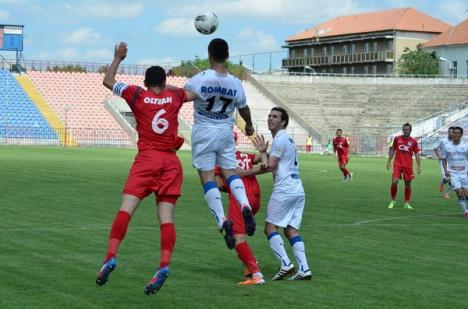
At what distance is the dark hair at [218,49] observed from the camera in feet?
35.2

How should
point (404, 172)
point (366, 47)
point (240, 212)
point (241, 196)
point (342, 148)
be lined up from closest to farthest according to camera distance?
point (241, 196) < point (240, 212) < point (404, 172) < point (342, 148) < point (366, 47)

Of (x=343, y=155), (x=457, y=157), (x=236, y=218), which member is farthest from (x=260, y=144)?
(x=343, y=155)

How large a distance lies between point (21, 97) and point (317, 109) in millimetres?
24981

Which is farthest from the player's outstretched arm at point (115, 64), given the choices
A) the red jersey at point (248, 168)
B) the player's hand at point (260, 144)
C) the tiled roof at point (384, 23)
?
the tiled roof at point (384, 23)

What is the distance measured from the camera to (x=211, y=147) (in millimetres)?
10977

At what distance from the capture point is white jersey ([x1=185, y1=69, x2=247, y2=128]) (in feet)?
34.9

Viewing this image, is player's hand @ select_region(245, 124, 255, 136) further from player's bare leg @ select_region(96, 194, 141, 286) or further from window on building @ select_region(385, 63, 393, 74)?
window on building @ select_region(385, 63, 393, 74)

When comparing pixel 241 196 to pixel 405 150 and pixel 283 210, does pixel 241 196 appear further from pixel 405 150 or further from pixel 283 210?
pixel 405 150

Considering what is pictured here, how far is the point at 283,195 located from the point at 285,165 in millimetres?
351

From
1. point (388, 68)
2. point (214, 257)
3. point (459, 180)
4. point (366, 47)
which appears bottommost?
point (214, 257)

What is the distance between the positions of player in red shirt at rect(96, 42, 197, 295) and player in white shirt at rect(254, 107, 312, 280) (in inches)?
66.2

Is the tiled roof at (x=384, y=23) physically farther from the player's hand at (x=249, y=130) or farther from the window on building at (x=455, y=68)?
the player's hand at (x=249, y=130)

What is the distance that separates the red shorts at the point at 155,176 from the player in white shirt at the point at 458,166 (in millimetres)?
12746

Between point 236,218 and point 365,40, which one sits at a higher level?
point 365,40
